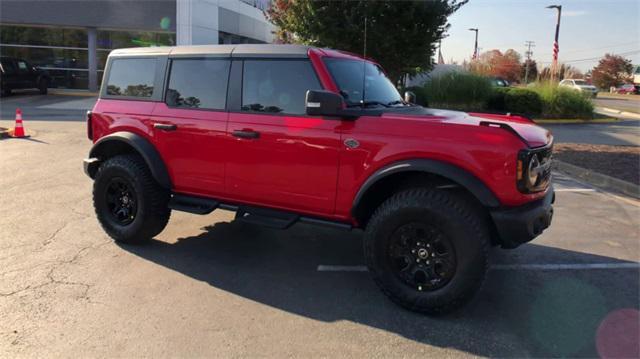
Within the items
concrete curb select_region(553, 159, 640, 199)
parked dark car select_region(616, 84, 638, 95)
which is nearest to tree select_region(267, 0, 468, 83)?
concrete curb select_region(553, 159, 640, 199)

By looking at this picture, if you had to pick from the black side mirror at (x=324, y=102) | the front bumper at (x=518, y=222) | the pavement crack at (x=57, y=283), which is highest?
the black side mirror at (x=324, y=102)

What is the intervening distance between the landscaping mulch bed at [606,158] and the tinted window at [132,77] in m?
7.52

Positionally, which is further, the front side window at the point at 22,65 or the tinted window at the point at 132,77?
the front side window at the point at 22,65

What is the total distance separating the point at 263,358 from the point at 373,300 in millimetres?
1185

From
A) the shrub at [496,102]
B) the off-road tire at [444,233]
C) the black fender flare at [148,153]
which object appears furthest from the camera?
the shrub at [496,102]

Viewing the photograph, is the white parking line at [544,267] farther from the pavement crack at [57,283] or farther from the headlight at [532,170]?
the pavement crack at [57,283]

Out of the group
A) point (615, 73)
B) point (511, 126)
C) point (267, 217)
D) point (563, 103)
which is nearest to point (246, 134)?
point (267, 217)

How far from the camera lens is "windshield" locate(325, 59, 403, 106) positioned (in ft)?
14.5

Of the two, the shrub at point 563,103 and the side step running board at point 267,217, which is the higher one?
the shrub at point 563,103

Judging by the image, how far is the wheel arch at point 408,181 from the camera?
3.63 m

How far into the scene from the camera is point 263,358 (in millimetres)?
3227

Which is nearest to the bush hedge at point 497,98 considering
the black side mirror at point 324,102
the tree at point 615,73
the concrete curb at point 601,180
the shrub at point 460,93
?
the shrub at point 460,93

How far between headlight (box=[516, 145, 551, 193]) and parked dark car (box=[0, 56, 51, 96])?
981 inches

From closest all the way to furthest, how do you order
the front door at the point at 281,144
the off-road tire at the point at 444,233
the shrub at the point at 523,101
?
1. the off-road tire at the point at 444,233
2. the front door at the point at 281,144
3. the shrub at the point at 523,101
